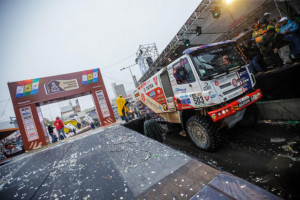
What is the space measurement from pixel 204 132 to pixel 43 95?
11.3 m

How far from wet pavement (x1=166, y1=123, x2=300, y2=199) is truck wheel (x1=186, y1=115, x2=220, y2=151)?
0.82 ft

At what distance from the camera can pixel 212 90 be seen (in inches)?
129

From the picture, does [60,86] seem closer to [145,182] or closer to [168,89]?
[168,89]

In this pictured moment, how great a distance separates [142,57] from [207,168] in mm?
20751

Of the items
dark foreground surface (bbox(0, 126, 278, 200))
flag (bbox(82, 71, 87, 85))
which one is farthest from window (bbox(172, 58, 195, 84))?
flag (bbox(82, 71, 87, 85))

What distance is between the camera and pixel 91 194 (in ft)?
3.96

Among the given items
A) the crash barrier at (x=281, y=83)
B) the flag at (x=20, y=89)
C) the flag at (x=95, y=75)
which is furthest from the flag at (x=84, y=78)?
the crash barrier at (x=281, y=83)

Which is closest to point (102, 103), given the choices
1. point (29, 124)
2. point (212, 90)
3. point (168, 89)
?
point (29, 124)

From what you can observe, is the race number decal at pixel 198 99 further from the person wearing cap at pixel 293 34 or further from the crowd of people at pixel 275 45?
the person wearing cap at pixel 293 34

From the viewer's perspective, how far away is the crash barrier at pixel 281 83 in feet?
11.8

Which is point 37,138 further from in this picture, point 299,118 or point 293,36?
point 293,36

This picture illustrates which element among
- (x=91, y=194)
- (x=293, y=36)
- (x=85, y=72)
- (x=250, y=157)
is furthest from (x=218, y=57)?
(x=85, y=72)

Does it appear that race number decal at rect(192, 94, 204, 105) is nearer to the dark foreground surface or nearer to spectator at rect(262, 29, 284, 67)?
the dark foreground surface

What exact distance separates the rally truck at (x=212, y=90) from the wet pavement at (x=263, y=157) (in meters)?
0.37
